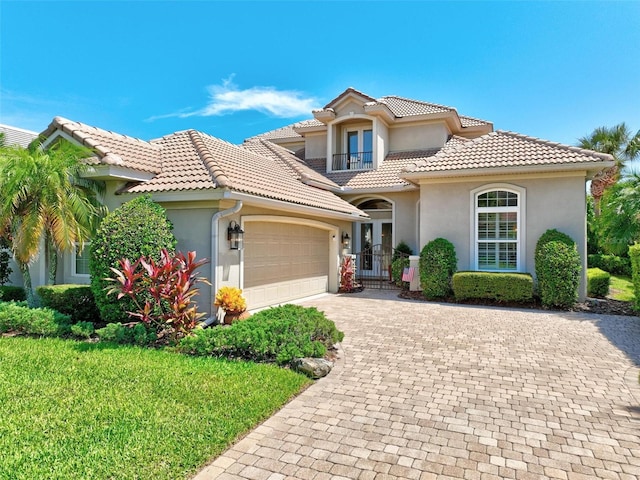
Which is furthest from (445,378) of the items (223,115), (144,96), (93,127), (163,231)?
(223,115)

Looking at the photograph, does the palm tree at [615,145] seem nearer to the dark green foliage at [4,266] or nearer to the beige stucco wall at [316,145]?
the beige stucco wall at [316,145]

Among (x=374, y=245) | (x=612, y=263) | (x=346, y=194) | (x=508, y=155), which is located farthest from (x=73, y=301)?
(x=612, y=263)

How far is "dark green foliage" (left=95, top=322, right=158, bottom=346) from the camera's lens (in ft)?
24.3

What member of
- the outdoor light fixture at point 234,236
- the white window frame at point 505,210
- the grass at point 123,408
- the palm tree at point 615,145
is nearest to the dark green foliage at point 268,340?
the grass at point 123,408

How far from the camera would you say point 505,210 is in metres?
13.4

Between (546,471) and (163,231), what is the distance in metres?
7.98

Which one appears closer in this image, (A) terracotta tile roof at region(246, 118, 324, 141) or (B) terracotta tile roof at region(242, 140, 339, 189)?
(B) terracotta tile roof at region(242, 140, 339, 189)

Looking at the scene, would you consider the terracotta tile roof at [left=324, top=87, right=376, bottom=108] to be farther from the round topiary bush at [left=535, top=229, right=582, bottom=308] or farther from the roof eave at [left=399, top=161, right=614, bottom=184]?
the round topiary bush at [left=535, top=229, right=582, bottom=308]

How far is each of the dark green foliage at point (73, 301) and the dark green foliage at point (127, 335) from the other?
2.18 metres

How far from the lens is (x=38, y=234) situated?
8.85 meters

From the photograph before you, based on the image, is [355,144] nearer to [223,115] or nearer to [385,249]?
[385,249]

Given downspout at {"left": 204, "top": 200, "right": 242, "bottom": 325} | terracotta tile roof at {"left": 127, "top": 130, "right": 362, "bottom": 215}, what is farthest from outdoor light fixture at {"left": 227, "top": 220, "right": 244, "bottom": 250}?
terracotta tile roof at {"left": 127, "top": 130, "right": 362, "bottom": 215}

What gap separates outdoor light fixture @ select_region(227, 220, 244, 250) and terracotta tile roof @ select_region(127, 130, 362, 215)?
94cm

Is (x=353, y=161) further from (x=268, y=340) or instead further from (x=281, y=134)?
(x=268, y=340)
